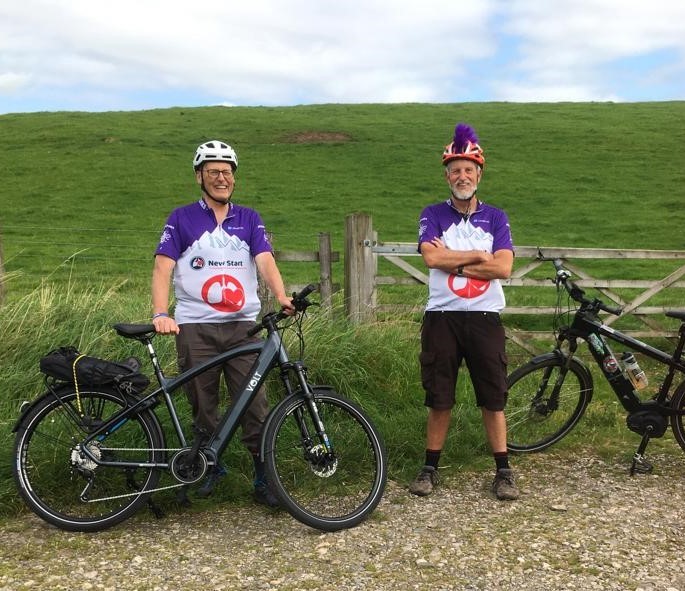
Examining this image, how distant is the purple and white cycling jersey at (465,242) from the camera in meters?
4.36

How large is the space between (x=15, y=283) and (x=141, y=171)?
1951 cm

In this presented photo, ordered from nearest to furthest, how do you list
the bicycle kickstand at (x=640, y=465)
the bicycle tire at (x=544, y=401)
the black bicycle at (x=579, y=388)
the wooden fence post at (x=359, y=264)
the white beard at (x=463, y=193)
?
the white beard at (x=463, y=193), the bicycle kickstand at (x=640, y=465), the black bicycle at (x=579, y=388), the bicycle tire at (x=544, y=401), the wooden fence post at (x=359, y=264)

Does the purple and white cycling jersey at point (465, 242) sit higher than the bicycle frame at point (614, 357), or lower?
higher

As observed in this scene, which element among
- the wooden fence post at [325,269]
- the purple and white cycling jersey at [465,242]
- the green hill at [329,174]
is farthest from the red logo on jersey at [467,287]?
the green hill at [329,174]

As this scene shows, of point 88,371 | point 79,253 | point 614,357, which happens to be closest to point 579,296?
point 614,357

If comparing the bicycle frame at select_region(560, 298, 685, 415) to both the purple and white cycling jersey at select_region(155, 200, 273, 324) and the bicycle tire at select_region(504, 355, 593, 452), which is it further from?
the purple and white cycling jersey at select_region(155, 200, 273, 324)

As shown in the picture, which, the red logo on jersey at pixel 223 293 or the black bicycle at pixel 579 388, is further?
the black bicycle at pixel 579 388

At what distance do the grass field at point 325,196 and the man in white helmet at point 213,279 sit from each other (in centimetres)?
→ 68

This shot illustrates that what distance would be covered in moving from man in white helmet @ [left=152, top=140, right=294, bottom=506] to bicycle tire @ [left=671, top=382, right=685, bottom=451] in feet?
9.72

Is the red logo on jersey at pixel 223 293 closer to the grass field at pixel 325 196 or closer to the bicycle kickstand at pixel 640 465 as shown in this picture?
the grass field at pixel 325 196

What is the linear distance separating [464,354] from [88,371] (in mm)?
2397

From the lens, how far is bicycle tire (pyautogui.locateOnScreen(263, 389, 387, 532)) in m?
3.91

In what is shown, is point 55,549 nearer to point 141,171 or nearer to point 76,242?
point 76,242

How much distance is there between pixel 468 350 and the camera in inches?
174
